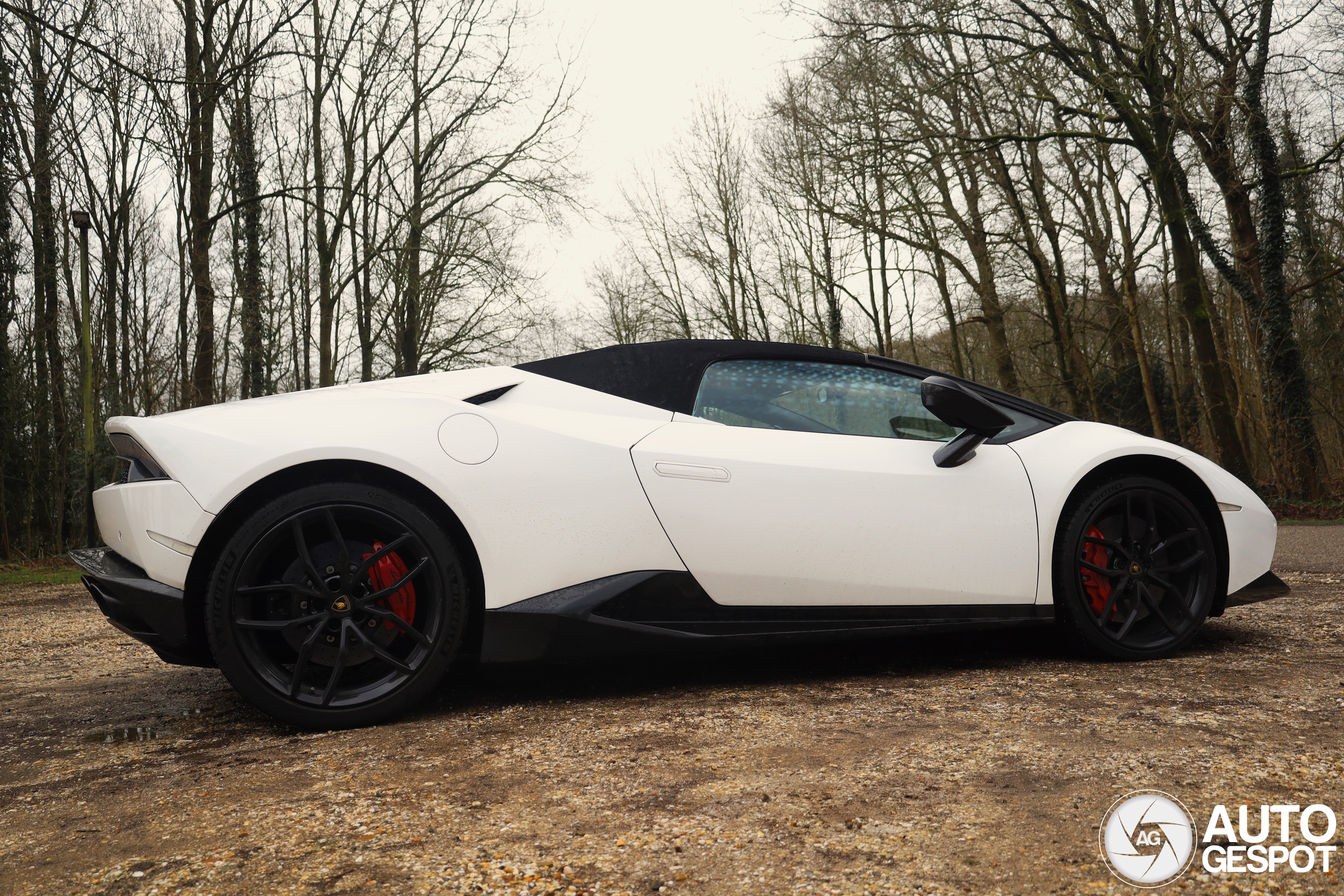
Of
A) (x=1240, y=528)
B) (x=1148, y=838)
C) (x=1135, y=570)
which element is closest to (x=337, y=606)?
(x=1148, y=838)

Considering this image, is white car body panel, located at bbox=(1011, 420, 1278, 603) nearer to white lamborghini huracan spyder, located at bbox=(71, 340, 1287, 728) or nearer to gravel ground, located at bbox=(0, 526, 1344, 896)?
white lamborghini huracan spyder, located at bbox=(71, 340, 1287, 728)

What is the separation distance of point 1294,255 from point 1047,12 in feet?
18.5

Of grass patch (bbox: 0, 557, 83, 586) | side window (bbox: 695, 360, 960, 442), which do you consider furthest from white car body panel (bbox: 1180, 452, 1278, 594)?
grass patch (bbox: 0, 557, 83, 586)

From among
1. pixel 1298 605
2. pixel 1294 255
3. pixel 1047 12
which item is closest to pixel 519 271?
pixel 1047 12

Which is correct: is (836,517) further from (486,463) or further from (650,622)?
(486,463)

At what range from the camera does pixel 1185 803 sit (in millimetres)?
1784

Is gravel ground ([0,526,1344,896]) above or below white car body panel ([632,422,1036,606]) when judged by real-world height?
below

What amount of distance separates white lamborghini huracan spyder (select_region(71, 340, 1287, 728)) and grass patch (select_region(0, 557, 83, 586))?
8.98 meters

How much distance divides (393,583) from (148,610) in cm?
65

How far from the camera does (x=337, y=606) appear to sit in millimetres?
2496

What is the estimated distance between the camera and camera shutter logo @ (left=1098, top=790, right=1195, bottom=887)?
1506 millimetres

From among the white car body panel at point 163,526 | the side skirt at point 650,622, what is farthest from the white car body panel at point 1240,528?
the white car body panel at point 163,526

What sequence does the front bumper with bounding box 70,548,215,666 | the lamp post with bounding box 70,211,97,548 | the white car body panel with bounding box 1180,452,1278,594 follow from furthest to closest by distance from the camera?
the lamp post with bounding box 70,211,97,548, the white car body panel with bounding box 1180,452,1278,594, the front bumper with bounding box 70,548,215,666

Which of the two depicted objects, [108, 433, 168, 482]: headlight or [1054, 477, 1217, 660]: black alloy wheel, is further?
[1054, 477, 1217, 660]: black alloy wheel
